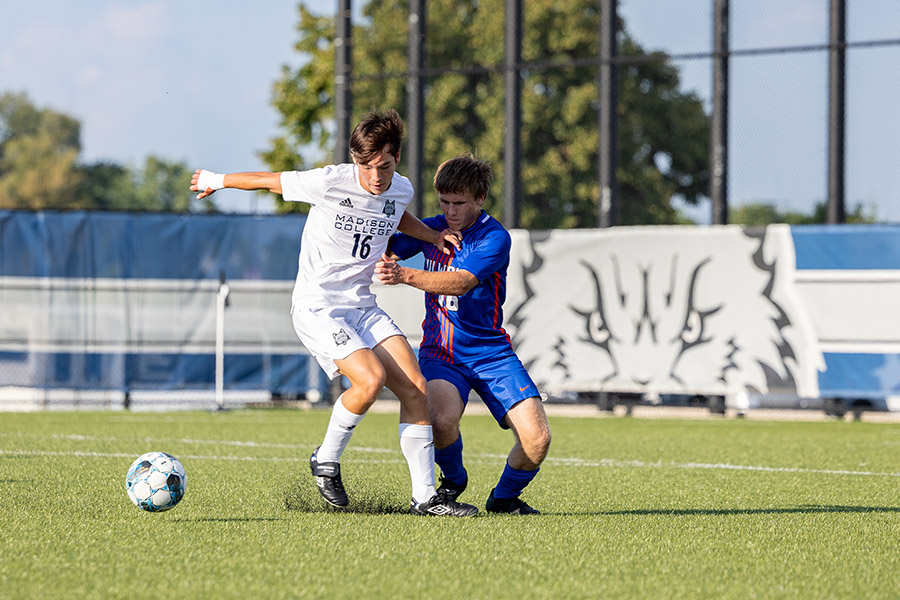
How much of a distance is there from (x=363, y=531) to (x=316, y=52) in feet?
101

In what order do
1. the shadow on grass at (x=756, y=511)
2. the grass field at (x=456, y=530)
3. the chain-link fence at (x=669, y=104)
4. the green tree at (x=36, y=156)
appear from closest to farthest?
the grass field at (x=456, y=530) < the shadow on grass at (x=756, y=511) < the chain-link fence at (x=669, y=104) < the green tree at (x=36, y=156)

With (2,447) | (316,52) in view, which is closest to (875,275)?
(2,447)

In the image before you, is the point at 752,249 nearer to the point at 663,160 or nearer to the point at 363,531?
the point at 363,531

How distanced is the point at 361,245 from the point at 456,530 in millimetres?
1473

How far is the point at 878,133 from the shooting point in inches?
693

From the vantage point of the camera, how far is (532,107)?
31.9m

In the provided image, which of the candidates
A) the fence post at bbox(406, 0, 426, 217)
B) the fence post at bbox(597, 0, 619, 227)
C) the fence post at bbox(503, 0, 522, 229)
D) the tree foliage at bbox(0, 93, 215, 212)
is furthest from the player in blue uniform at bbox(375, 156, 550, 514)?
the tree foliage at bbox(0, 93, 215, 212)

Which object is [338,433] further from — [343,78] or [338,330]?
[343,78]

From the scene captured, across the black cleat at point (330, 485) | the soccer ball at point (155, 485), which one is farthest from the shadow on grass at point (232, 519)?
the black cleat at point (330, 485)

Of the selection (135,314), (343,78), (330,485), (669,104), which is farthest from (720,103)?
(669,104)

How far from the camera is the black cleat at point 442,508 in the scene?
5.77m

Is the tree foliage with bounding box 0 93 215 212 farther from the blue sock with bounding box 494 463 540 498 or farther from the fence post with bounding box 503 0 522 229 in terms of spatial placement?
the blue sock with bounding box 494 463 540 498

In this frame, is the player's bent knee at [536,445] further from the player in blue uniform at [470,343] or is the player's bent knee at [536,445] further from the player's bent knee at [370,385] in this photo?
the player's bent knee at [370,385]

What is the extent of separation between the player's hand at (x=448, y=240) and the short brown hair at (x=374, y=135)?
0.57 metres
